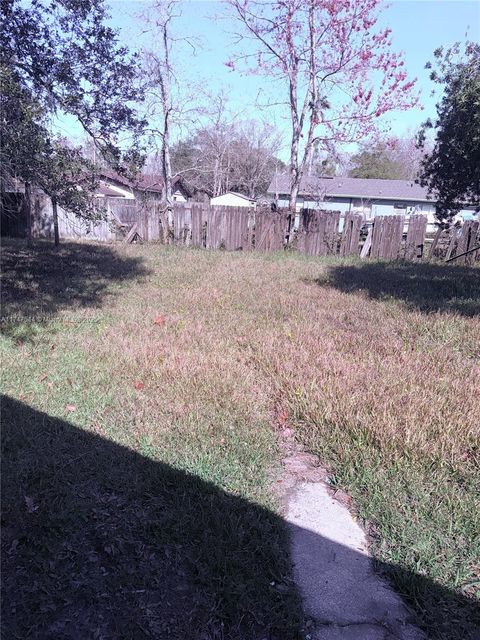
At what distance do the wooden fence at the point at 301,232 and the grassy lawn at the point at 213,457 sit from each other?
8.89 m

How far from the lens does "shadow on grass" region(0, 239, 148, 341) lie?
20.6 ft

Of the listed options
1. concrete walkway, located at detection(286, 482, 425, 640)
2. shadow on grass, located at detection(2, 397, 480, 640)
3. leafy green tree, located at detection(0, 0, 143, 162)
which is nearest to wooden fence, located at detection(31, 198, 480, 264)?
leafy green tree, located at detection(0, 0, 143, 162)

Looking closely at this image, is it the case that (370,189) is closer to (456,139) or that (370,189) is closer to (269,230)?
(269,230)

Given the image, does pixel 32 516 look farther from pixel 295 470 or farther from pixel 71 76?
pixel 71 76

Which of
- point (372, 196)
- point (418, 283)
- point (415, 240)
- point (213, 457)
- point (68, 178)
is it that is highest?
point (372, 196)

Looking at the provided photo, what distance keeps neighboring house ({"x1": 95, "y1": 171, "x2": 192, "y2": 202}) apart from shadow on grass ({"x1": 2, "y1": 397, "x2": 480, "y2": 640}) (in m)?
5.55

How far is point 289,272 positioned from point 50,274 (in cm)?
546

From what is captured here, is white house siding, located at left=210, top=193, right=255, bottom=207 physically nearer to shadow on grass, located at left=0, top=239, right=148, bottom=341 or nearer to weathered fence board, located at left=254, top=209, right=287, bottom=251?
weathered fence board, located at left=254, top=209, right=287, bottom=251

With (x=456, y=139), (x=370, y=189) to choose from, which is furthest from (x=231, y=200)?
(x=456, y=139)

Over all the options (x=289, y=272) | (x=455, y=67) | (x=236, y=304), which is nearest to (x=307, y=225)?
(x=289, y=272)

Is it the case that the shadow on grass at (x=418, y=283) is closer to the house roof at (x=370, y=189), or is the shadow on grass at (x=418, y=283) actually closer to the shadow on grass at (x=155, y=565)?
the shadow on grass at (x=155, y=565)

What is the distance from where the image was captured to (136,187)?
31.2 ft

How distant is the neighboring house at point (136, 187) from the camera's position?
8.96 metres

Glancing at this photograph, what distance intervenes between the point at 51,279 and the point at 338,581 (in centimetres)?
819
